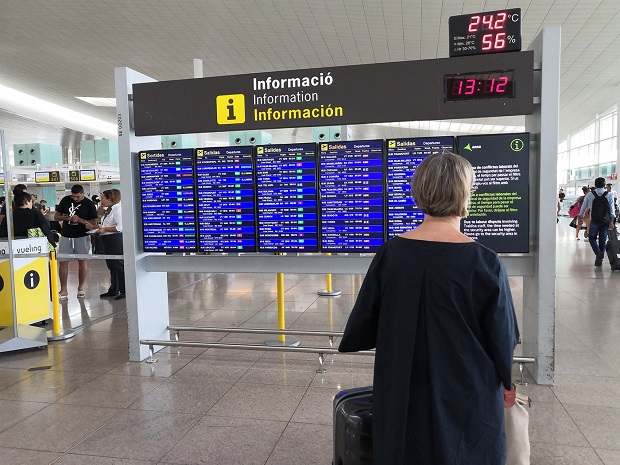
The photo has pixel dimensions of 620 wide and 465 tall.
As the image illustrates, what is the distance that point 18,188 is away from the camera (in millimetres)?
7441

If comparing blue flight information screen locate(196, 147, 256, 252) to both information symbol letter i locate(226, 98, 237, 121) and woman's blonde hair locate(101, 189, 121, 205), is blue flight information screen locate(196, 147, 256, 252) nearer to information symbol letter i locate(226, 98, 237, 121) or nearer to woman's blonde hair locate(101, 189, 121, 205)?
information symbol letter i locate(226, 98, 237, 121)

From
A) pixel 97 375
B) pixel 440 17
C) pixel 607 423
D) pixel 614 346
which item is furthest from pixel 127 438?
pixel 440 17

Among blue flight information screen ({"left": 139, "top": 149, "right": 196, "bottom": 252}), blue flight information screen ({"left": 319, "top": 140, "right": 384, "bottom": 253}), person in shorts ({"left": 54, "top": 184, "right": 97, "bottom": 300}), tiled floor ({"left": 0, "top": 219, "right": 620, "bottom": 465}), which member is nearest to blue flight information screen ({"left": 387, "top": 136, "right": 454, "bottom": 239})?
blue flight information screen ({"left": 319, "top": 140, "right": 384, "bottom": 253})

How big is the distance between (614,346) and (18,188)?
8216 mm

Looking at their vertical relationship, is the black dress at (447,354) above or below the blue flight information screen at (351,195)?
below

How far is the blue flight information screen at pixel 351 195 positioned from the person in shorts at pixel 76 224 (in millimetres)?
5397

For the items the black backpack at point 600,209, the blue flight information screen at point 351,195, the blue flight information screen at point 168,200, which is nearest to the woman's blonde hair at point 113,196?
the blue flight information screen at point 168,200

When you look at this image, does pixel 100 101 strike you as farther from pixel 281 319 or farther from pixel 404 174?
pixel 404 174

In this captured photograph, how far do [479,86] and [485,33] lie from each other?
452 millimetres

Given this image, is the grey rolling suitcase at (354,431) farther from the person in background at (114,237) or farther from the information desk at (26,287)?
the person in background at (114,237)

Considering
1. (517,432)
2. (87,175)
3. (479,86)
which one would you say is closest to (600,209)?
(479,86)

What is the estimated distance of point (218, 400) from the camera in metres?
3.93

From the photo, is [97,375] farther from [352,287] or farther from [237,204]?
[352,287]

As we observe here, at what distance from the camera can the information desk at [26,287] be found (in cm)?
628
